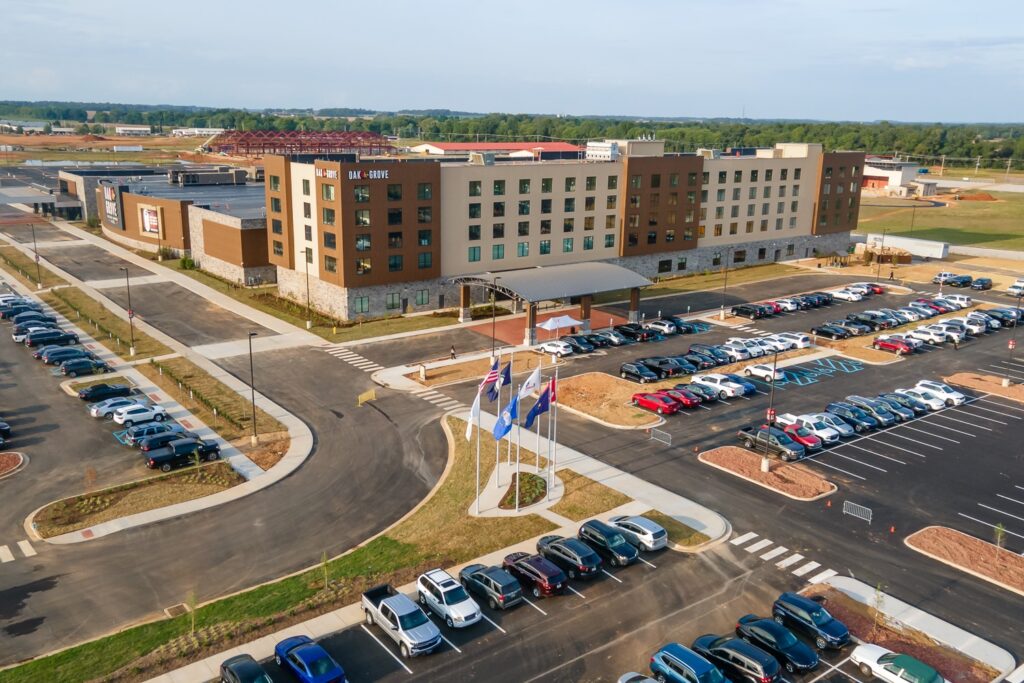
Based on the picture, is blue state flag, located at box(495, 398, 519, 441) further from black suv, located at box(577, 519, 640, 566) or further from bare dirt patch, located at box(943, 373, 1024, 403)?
bare dirt patch, located at box(943, 373, 1024, 403)

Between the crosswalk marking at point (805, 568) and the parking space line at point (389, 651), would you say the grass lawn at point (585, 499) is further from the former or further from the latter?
the parking space line at point (389, 651)

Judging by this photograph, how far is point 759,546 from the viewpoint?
1617 inches

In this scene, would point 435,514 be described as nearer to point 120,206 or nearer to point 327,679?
point 327,679

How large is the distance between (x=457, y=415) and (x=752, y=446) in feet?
69.7

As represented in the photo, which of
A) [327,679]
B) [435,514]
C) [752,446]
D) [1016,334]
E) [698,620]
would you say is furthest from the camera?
[1016,334]

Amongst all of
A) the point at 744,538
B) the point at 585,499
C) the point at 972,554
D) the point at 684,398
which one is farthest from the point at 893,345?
the point at 585,499

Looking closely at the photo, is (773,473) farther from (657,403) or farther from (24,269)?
(24,269)

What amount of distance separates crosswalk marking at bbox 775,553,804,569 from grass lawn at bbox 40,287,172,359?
5830 cm

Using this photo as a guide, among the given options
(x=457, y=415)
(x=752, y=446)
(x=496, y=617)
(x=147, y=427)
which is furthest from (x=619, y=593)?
(x=147, y=427)

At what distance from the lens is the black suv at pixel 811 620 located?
108 feet

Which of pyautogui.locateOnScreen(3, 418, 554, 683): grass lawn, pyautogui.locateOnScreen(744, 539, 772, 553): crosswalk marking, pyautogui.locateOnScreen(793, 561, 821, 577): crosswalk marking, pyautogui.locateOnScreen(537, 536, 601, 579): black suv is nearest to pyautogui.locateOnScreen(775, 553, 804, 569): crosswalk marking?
pyautogui.locateOnScreen(793, 561, 821, 577): crosswalk marking

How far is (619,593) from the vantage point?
121 ft

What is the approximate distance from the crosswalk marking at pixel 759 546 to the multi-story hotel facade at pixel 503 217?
54170 millimetres

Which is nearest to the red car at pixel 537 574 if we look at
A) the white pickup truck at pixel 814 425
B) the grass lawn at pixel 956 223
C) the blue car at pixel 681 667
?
the blue car at pixel 681 667
